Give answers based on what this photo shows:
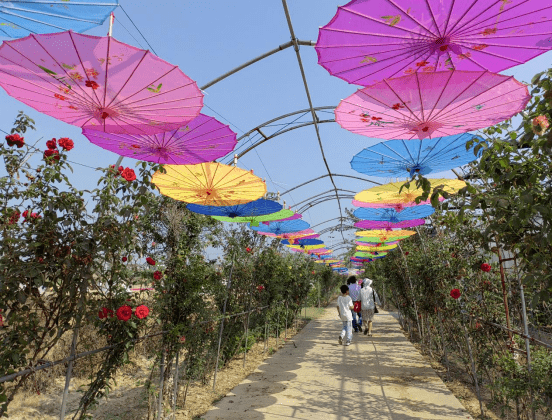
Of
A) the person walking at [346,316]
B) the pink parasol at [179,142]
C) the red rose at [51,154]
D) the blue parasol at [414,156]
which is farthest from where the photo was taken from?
the person walking at [346,316]

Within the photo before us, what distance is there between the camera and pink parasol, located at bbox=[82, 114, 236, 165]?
3.26 meters

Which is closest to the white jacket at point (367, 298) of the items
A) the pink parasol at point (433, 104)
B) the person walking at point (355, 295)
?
the person walking at point (355, 295)

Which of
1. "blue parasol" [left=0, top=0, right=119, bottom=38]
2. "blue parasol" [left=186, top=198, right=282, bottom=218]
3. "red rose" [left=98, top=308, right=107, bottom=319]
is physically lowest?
"red rose" [left=98, top=308, right=107, bottom=319]

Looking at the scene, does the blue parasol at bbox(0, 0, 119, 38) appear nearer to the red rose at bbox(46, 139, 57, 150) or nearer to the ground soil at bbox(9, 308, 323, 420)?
the red rose at bbox(46, 139, 57, 150)

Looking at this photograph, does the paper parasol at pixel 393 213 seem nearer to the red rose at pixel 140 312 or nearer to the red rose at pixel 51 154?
the red rose at pixel 140 312

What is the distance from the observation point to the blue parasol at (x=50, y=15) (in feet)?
6.92

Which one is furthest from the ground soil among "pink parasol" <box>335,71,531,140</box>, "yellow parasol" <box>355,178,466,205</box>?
"pink parasol" <box>335,71,531,140</box>

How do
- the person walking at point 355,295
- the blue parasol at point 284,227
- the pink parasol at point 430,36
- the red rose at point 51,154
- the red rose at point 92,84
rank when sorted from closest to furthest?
the pink parasol at point 430,36
the red rose at point 92,84
the red rose at point 51,154
the blue parasol at point 284,227
the person walking at point 355,295

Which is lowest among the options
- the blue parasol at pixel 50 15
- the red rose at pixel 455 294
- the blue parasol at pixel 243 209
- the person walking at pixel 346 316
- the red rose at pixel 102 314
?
the person walking at pixel 346 316

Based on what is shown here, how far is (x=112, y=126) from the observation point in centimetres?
300

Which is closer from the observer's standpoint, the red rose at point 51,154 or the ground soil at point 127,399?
the red rose at point 51,154

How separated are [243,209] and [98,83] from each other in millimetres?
3438

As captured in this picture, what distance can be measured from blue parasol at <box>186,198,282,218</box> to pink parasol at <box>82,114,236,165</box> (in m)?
1.74

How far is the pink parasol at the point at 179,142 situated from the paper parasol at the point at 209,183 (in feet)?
1.19
